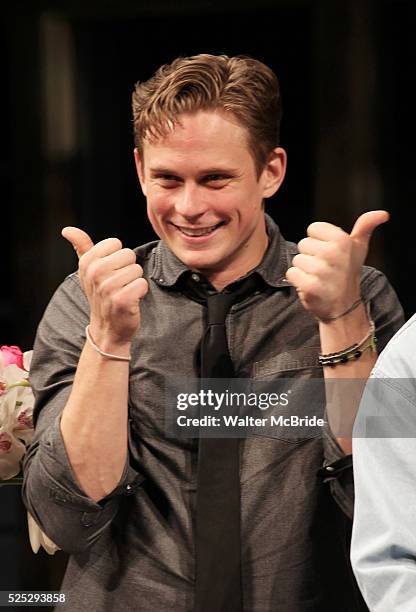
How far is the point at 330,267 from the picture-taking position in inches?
62.2

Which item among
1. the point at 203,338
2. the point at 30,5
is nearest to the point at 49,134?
the point at 30,5

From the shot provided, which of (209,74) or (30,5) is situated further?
(30,5)

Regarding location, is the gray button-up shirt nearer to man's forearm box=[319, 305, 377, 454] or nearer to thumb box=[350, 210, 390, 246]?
man's forearm box=[319, 305, 377, 454]

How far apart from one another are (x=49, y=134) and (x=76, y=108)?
0.24 feet

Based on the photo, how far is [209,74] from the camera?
5.46ft

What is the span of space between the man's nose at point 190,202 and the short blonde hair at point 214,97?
0.30 feet

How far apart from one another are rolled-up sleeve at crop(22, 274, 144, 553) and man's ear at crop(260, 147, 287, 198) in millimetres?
332

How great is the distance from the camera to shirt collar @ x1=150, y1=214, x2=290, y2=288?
5.69ft

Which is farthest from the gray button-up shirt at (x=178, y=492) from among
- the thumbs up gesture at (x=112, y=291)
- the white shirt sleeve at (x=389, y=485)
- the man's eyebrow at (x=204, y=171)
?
the white shirt sleeve at (x=389, y=485)

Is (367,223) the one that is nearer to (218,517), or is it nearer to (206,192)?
(206,192)

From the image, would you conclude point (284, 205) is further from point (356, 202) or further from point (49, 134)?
point (49, 134)

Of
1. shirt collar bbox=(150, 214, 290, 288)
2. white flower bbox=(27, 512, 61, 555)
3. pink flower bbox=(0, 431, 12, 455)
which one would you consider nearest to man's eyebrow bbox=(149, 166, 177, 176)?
shirt collar bbox=(150, 214, 290, 288)

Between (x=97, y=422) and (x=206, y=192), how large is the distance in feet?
1.26

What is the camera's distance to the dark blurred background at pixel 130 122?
199 cm
